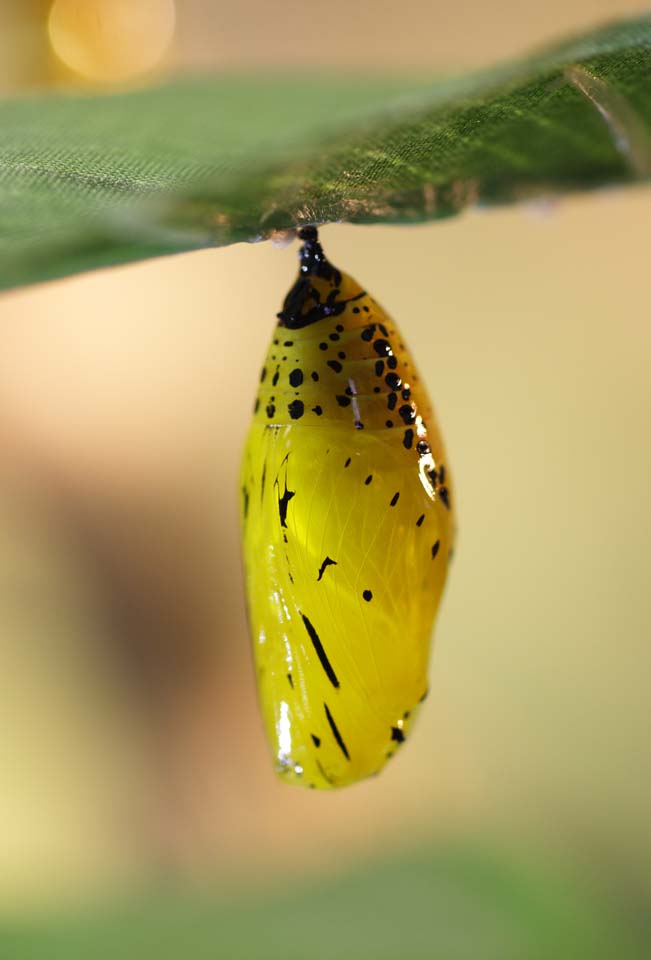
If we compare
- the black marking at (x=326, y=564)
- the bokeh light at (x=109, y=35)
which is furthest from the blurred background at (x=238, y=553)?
the black marking at (x=326, y=564)

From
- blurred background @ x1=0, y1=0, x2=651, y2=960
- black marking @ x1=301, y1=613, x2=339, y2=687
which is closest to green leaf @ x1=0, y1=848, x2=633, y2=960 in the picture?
blurred background @ x1=0, y1=0, x2=651, y2=960

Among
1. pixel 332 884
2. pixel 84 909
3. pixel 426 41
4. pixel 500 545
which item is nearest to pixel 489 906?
pixel 332 884

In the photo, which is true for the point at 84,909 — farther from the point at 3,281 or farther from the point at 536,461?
the point at 3,281

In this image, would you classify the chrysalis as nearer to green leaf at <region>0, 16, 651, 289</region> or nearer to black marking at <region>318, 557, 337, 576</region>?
black marking at <region>318, 557, 337, 576</region>

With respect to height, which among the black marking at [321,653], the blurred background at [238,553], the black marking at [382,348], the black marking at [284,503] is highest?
the blurred background at [238,553]

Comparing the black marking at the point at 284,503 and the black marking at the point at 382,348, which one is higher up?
the black marking at the point at 382,348

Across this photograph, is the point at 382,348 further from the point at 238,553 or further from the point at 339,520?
the point at 238,553

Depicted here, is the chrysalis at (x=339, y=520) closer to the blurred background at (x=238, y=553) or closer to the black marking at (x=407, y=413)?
the black marking at (x=407, y=413)
